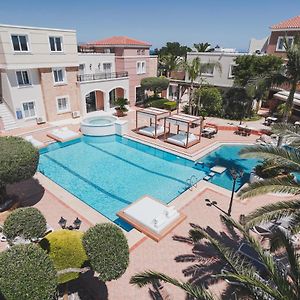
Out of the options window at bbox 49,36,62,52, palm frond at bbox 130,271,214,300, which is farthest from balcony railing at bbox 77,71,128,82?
palm frond at bbox 130,271,214,300

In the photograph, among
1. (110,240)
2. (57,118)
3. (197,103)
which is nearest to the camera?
A: (110,240)

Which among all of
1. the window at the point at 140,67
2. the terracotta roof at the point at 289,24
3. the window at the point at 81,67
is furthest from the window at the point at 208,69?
the window at the point at 81,67

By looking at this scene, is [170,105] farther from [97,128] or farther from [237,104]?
[97,128]

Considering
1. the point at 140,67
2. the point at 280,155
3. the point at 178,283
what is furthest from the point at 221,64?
the point at 178,283

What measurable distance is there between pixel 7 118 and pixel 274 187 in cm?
2729

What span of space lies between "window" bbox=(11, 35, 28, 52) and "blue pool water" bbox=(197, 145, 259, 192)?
70.0 feet

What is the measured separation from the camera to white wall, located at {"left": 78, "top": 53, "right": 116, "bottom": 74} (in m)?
31.6

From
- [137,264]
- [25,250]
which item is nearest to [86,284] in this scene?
[137,264]

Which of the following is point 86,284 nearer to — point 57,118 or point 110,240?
point 110,240

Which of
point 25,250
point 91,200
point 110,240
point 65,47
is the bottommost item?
point 91,200

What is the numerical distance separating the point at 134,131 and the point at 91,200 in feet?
42.2

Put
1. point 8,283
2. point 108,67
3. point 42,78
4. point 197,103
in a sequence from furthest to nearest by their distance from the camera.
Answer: point 108,67
point 197,103
point 42,78
point 8,283

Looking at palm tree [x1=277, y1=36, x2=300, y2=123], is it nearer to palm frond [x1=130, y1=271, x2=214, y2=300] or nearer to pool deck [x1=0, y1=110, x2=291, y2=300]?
pool deck [x1=0, y1=110, x2=291, y2=300]

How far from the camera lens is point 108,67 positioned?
35.1 metres
